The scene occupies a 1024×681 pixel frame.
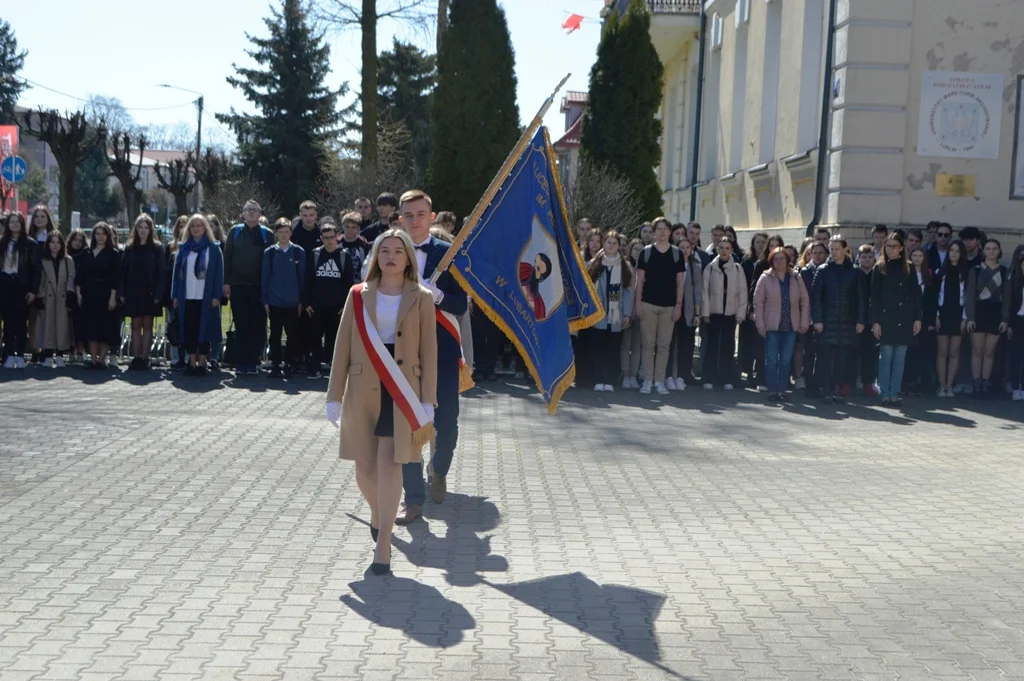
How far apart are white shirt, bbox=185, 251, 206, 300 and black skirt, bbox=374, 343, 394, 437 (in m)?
9.84

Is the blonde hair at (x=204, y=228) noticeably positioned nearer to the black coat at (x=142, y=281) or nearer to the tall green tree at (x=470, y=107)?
the black coat at (x=142, y=281)

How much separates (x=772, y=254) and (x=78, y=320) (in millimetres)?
8805

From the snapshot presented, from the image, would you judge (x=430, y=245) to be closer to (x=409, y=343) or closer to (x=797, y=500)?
(x=409, y=343)

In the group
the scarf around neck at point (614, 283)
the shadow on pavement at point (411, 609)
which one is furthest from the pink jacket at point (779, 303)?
the shadow on pavement at point (411, 609)

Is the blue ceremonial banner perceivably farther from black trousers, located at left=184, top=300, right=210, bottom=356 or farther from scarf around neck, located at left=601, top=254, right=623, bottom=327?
black trousers, located at left=184, top=300, right=210, bottom=356

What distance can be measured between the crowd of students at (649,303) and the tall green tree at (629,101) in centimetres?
786

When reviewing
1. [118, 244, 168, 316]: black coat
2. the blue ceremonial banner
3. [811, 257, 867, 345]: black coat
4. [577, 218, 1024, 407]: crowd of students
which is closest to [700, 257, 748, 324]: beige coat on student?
[577, 218, 1024, 407]: crowd of students

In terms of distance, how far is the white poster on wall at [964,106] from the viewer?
712 inches

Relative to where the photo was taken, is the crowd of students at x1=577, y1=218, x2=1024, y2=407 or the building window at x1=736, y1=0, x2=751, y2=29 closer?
the crowd of students at x1=577, y1=218, x2=1024, y2=407

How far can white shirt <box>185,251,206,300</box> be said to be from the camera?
Result: 16.5 meters

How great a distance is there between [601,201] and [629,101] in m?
2.74

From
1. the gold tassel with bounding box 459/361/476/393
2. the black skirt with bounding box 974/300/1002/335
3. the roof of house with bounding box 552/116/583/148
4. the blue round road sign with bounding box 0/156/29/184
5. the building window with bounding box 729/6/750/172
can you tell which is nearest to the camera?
the gold tassel with bounding box 459/361/476/393

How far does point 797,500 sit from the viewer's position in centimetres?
941

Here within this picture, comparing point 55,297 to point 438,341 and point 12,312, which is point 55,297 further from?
point 438,341
